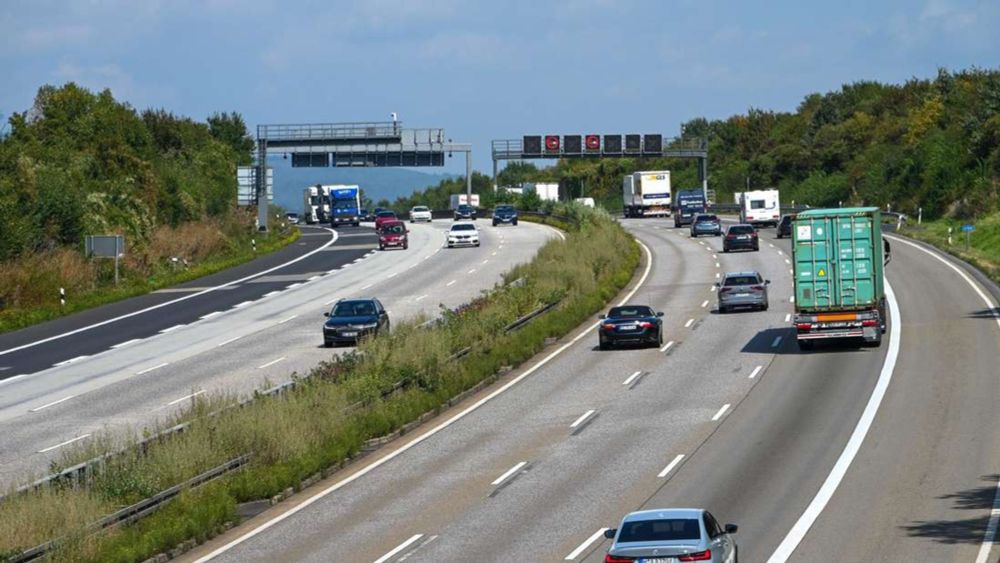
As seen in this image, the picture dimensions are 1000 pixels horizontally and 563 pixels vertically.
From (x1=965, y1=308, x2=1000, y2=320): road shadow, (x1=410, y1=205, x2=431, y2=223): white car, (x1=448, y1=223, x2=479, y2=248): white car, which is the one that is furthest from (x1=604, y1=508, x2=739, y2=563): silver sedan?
(x1=410, y1=205, x2=431, y2=223): white car

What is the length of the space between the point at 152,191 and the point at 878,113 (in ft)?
282

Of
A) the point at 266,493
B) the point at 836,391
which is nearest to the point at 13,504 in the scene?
the point at 266,493

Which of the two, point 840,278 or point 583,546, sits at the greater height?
point 840,278

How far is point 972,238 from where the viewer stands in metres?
82.1

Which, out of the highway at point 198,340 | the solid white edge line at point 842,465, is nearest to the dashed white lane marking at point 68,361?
the highway at point 198,340

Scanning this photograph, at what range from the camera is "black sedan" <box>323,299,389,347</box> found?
49.6 metres

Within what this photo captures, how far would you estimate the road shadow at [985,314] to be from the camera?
4919cm

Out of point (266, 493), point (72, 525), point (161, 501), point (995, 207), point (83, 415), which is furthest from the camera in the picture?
point (995, 207)

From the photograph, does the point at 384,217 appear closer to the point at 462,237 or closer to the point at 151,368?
the point at 462,237

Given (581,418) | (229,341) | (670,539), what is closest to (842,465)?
(581,418)

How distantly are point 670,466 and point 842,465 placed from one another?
10.1 feet

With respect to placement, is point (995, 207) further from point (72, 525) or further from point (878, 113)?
point (72, 525)

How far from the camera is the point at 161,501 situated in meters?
25.4

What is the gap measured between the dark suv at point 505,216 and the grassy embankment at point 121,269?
22.4 meters
